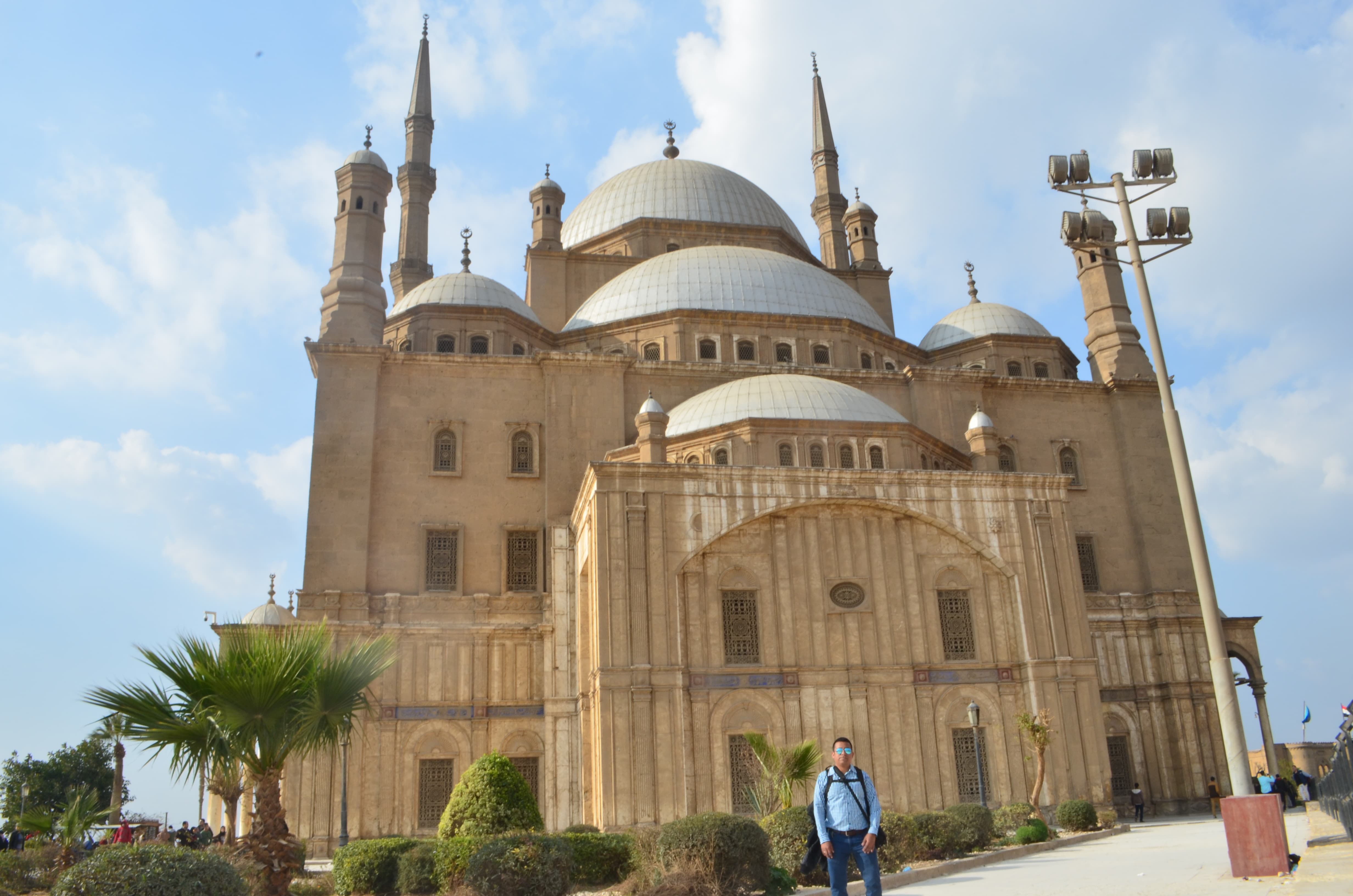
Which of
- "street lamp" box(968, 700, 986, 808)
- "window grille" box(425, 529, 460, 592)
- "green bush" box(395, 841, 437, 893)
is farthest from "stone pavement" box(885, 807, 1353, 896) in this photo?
"window grille" box(425, 529, 460, 592)

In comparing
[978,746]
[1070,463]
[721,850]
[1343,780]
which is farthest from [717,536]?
[1070,463]

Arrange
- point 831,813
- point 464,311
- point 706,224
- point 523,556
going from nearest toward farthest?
1. point 831,813
2. point 523,556
3. point 464,311
4. point 706,224

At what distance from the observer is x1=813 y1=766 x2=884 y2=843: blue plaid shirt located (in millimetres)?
7277

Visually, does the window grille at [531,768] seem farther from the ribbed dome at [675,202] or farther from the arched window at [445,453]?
the ribbed dome at [675,202]

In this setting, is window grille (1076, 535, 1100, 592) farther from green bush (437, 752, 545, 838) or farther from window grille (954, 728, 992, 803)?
green bush (437, 752, 545, 838)

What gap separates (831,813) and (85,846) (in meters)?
15.3

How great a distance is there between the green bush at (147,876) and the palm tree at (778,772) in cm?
847

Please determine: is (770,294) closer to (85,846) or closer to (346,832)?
(346,832)

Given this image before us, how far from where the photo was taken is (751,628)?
65.0 ft

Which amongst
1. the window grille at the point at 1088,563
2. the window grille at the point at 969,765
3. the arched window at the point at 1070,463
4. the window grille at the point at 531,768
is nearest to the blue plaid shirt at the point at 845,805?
the window grille at the point at 969,765

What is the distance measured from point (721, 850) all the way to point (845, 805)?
3340 mm

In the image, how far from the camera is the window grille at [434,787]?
850 inches

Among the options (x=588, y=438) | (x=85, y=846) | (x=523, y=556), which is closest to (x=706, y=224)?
(x=588, y=438)

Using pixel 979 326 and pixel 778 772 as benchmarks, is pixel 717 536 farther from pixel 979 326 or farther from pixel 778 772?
pixel 979 326
